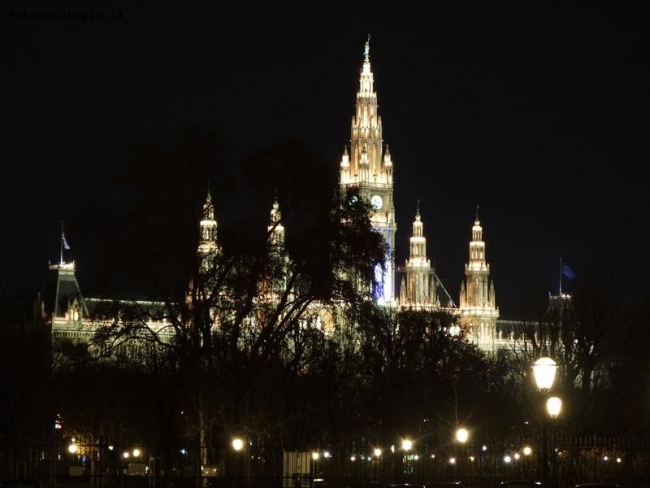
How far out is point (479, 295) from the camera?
177500mm

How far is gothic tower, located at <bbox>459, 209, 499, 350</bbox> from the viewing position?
176 meters

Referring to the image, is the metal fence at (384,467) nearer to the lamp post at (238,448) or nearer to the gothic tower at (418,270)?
the lamp post at (238,448)

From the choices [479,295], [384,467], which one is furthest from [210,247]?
[479,295]

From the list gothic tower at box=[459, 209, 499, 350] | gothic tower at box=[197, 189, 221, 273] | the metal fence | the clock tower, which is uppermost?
the clock tower

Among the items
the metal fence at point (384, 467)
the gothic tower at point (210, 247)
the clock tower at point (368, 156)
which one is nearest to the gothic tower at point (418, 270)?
Answer: the clock tower at point (368, 156)

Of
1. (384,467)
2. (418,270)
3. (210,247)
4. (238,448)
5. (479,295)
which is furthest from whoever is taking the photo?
(479,295)

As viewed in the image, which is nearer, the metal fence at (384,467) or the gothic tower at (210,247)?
the metal fence at (384,467)

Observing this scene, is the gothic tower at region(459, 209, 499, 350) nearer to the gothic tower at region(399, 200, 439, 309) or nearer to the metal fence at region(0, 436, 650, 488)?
the gothic tower at region(399, 200, 439, 309)

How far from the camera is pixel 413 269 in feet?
553

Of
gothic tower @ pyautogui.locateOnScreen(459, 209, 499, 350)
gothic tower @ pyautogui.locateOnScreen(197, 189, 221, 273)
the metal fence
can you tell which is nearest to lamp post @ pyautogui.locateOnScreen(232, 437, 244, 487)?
the metal fence

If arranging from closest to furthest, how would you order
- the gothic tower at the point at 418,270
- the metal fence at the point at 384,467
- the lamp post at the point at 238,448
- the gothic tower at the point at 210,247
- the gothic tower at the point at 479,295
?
the metal fence at the point at 384,467 → the lamp post at the point at 238,448 → the gothic tower at the point at 210,247 → the gothic tower at the point at 418,270 → the gothic tower at the point at 479,295

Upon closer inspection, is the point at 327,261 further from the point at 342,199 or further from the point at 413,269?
the point at 413,269

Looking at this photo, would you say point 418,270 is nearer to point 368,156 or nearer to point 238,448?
point 368,156

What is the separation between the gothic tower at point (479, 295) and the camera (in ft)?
576
